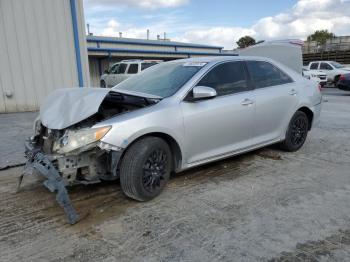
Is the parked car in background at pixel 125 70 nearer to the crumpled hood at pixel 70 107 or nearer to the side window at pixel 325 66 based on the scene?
the side window at pixel 325 66

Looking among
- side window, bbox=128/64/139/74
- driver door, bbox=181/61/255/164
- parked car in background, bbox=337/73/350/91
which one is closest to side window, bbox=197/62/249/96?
driver door, bbox=181/61/255/164

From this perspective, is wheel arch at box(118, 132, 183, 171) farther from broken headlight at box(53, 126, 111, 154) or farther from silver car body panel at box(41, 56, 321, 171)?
broken headlight at box(53, 126, 111, 154)

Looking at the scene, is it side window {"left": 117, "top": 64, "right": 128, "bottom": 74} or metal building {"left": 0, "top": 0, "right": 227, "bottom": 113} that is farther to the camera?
side window {"left": 117, "top": 64, "right": 128, "bottom": 74}

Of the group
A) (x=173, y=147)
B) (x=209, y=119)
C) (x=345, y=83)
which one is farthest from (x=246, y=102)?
(x=345, y=83)

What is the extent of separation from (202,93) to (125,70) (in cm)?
1494

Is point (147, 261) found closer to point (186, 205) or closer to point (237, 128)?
point (186, 205)

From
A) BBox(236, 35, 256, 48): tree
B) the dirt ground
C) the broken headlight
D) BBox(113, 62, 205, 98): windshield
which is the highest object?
BBox(236, 35, 256, 48): tree

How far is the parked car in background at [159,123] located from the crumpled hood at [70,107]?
0.04 ft

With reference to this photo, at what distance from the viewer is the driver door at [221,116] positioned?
415 centimetres

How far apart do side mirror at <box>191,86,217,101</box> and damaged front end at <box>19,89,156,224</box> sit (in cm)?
55

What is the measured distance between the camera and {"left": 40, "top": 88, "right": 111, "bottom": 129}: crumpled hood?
3555mm

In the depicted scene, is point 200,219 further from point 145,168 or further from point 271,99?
point 271,99

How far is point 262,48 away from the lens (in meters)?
8.43

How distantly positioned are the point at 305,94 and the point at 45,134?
4.17 meters
